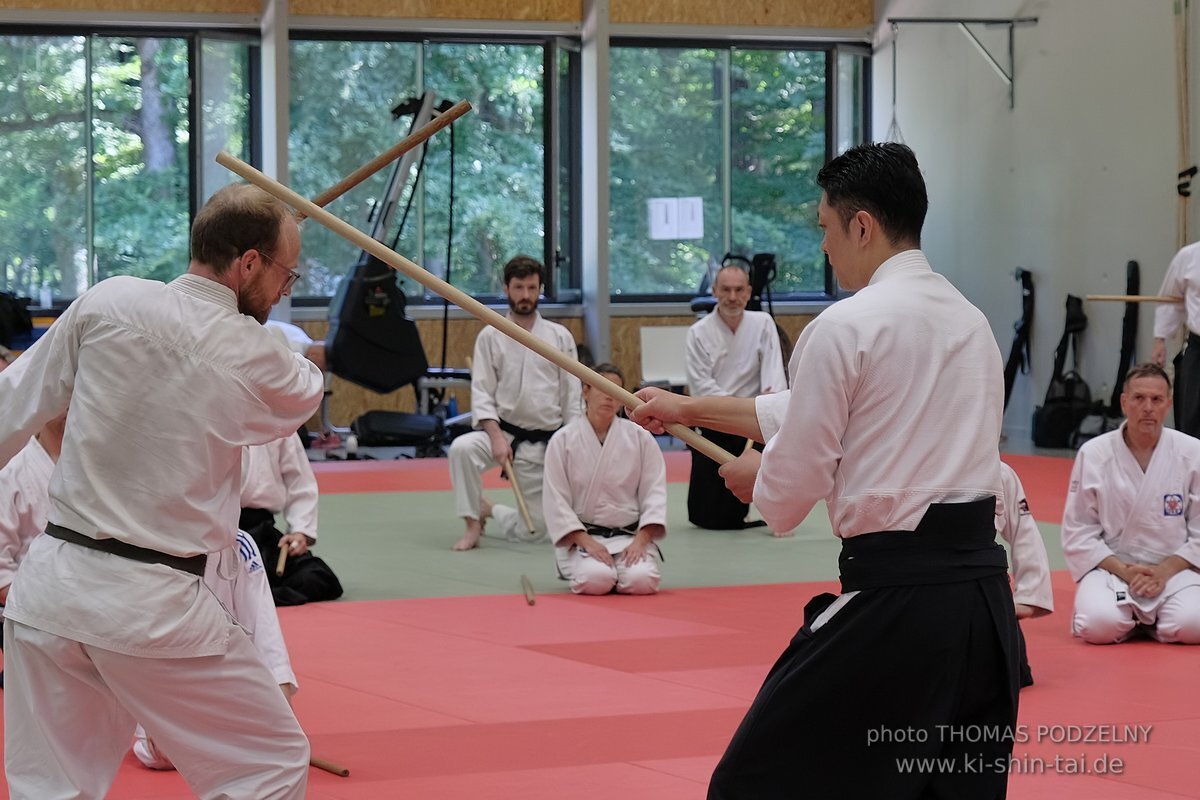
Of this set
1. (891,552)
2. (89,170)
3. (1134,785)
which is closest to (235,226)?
(891,552)

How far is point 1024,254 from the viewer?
1295 centimetres

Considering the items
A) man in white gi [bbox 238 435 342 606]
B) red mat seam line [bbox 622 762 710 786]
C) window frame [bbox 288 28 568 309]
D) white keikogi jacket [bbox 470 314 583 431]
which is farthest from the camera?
window frame [bbox 288 28 568 309]

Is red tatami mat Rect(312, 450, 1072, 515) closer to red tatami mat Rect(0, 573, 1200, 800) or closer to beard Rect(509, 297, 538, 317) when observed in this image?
beard Rect(509, 297, 538, 317)

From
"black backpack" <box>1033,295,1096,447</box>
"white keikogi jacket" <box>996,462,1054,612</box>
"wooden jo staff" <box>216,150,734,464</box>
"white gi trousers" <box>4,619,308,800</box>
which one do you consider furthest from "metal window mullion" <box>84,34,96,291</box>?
"white gi trousers" <box>4,619,308,800</box>

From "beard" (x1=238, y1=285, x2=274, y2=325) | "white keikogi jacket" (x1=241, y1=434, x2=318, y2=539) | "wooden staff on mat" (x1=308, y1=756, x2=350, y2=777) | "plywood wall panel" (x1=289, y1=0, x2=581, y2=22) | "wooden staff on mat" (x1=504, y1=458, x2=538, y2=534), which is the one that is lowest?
"wooden staff on mat" (x1=308, y1=756, x2=350, y2=777)

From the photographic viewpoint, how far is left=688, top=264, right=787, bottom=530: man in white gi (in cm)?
845

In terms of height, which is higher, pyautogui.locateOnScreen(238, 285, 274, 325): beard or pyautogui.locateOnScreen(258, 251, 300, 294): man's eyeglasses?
pyautogui.locateOnScreen(258, 251, 300, 294): man's eyeglasses

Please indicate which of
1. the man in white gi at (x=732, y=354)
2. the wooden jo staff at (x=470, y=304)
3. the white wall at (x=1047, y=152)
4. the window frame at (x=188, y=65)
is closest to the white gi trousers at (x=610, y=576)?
the man in white gi at (x=732, y=354)

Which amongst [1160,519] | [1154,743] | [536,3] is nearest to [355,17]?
[536,3]

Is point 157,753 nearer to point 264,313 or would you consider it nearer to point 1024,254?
point 264,313

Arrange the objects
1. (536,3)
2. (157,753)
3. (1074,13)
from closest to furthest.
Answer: (157,753)
(1074,13)
(536,3)

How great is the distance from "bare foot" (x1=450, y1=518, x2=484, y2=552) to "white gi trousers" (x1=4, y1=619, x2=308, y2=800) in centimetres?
485

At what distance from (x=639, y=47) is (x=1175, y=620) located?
34.1 ft

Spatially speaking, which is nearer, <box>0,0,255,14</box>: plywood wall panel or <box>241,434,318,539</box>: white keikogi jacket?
<box>241,434,318,539</box>: white keikogi jacket
